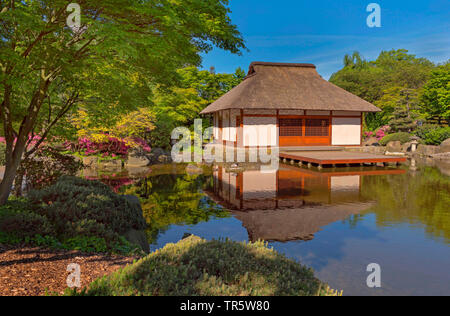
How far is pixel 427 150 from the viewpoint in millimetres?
26547

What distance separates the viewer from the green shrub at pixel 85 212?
570cm

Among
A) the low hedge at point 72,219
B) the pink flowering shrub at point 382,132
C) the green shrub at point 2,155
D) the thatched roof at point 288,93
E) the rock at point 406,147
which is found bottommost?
the low hedge at point 72,219

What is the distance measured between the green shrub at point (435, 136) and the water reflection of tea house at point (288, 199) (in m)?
13.8

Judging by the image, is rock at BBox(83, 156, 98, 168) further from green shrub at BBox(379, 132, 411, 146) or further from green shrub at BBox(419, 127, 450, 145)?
green shrub at BBox(419, 127, 450, 145)

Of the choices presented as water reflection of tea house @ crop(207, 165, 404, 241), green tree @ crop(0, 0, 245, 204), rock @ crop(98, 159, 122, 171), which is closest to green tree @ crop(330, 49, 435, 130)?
water reflection of tea house @ crop(207, 165, 404, 241)

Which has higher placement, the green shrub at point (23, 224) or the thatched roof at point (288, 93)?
the thatched roof at point (288, 93)

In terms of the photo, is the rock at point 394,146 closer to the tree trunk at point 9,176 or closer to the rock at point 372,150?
the rock at point 372,150

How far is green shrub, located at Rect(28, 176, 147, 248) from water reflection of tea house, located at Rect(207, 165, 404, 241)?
9.59 ft

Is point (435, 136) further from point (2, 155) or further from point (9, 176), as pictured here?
point (2, 155)

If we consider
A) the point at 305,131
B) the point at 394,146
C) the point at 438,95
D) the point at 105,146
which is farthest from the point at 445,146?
the point at 105,146

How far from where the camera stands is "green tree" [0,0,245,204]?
5094mm

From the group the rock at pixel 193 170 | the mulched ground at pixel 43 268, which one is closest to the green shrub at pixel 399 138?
the rock at pixel 193 170
